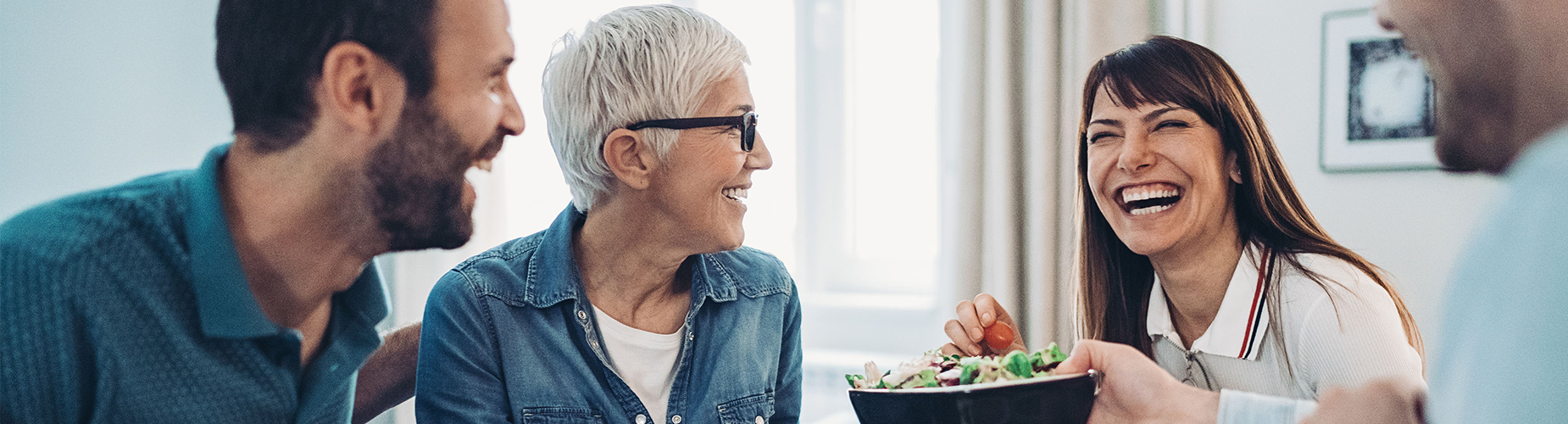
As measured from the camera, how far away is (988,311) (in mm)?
1592

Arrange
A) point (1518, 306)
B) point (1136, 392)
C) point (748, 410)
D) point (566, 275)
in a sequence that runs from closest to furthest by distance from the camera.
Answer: point (1518, 306) → point (1136, 392) → point (566, 275) → point (748, 410)

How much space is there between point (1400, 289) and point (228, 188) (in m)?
3.02

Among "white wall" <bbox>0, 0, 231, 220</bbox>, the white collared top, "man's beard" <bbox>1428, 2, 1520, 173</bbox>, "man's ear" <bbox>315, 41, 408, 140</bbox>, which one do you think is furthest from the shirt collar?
"white wall" <bbox>0, 0, 231, 220</bbox>

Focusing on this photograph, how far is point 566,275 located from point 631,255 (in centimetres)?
11

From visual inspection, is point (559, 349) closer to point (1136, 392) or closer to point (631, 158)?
point (631, 158)

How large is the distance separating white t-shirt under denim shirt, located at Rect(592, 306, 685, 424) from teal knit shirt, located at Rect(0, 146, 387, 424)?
1.70ft

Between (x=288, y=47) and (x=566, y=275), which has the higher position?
(x=288, y=47)

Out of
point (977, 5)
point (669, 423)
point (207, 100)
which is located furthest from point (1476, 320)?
point (977, 5)

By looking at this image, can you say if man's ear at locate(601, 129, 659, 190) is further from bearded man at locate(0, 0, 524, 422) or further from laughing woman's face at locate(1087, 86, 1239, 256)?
laughing woman's face at locate(1087, 86, 1239, 256)

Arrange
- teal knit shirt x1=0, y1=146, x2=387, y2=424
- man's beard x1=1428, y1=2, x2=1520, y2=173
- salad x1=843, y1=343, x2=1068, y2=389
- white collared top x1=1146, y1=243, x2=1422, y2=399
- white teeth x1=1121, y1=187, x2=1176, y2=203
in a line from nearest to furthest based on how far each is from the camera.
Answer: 1. man's beard x1=1428, y1=2, x2=1520, y2=173
2. teal knit shirt x1=0, y1=146, x2=387, y2=424
3. salad x1=843, y1=343, x2=1068, y2=389
4. white collared top x1=1146, y1=243, x2=1422, y2=399
5. white teeth x1=1121, y1=187, x2=1176, y2=203

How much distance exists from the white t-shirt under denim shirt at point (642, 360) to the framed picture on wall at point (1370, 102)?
7.55 feet

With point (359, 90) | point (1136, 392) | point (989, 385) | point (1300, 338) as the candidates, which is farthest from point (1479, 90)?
point (359, 90)

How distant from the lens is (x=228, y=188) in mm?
1007

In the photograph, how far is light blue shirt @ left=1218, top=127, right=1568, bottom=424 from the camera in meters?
0.46
